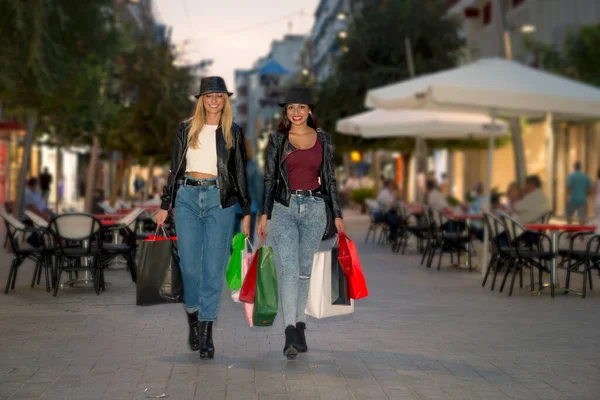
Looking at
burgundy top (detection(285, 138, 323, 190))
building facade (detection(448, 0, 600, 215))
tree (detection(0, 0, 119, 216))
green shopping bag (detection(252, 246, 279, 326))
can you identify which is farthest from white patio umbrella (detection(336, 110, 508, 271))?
green shopping bag (detection(252, 246, 279, 326))

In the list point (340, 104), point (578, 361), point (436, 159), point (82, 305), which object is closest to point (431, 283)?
point (82, 305)

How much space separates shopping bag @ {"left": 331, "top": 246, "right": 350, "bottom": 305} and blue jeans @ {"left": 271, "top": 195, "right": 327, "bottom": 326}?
0.25 meters

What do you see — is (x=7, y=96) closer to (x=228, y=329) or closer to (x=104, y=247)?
(x=104, y=247)

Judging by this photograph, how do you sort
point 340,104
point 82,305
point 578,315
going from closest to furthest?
point 578,315 → point 82,305 → point 340,104

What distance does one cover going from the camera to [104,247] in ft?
42.5

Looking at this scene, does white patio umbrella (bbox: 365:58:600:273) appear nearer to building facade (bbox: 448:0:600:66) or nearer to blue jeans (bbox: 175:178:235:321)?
blue jeans (bbox: 175:178:235:321)

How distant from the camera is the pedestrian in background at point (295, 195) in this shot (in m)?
7.70

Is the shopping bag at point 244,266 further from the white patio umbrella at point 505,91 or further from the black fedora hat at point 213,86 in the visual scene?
the white patio umbrella at point 505,91

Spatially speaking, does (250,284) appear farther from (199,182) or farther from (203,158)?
(203,158)

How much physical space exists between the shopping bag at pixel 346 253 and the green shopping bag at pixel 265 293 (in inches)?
20.0

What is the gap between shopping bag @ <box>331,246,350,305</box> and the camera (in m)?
7.97

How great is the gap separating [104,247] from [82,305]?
1784mm

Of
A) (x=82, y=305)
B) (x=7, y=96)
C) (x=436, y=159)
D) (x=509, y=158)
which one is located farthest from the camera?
(x=436, y=159)

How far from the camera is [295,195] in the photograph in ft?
25.3
